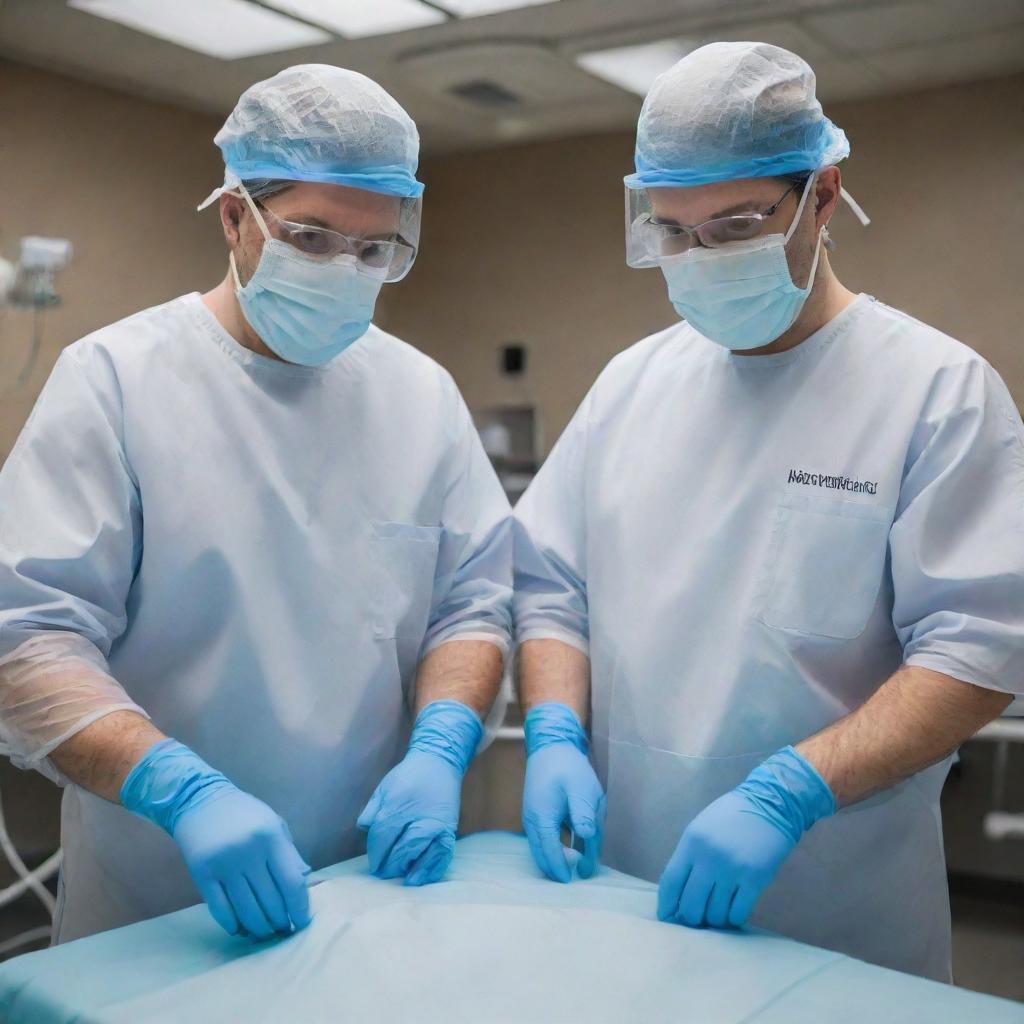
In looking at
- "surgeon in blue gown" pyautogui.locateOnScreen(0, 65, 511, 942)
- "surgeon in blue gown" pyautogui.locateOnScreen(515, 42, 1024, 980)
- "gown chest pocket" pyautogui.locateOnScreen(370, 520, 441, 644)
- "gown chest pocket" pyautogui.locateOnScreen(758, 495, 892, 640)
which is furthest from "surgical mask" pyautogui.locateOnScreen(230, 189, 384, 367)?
"gown chest pocket" pyautogui.locateOnScreen(758, 495, 892, 640)

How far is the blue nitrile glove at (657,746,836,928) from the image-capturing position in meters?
1.13

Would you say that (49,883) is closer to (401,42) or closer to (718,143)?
(401,42)

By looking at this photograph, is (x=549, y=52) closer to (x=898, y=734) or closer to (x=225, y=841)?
(x=898, y=734)

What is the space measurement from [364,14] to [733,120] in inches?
67.5

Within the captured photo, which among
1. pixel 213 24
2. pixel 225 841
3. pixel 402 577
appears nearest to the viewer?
pixel 225 841

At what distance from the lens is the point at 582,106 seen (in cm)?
297

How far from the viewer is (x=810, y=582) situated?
128 centimetres

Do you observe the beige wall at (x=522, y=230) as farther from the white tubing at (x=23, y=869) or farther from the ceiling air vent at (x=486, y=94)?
the white tubing at (x=23, y=869)

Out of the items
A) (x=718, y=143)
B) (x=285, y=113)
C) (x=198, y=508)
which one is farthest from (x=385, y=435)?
(x=718, y=143)

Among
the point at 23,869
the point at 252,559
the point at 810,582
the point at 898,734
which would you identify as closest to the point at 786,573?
the point at 810,582

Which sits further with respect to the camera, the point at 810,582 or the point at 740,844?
the point at 810,582

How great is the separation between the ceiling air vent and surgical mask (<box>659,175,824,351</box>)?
5.87ft

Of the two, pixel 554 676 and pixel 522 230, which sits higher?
pixel 522 230

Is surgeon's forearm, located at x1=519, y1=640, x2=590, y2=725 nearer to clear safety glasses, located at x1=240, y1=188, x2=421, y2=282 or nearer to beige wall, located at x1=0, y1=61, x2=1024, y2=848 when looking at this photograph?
clear safety glasses, located at x1=240, y1=188, x2=421, y2=282
